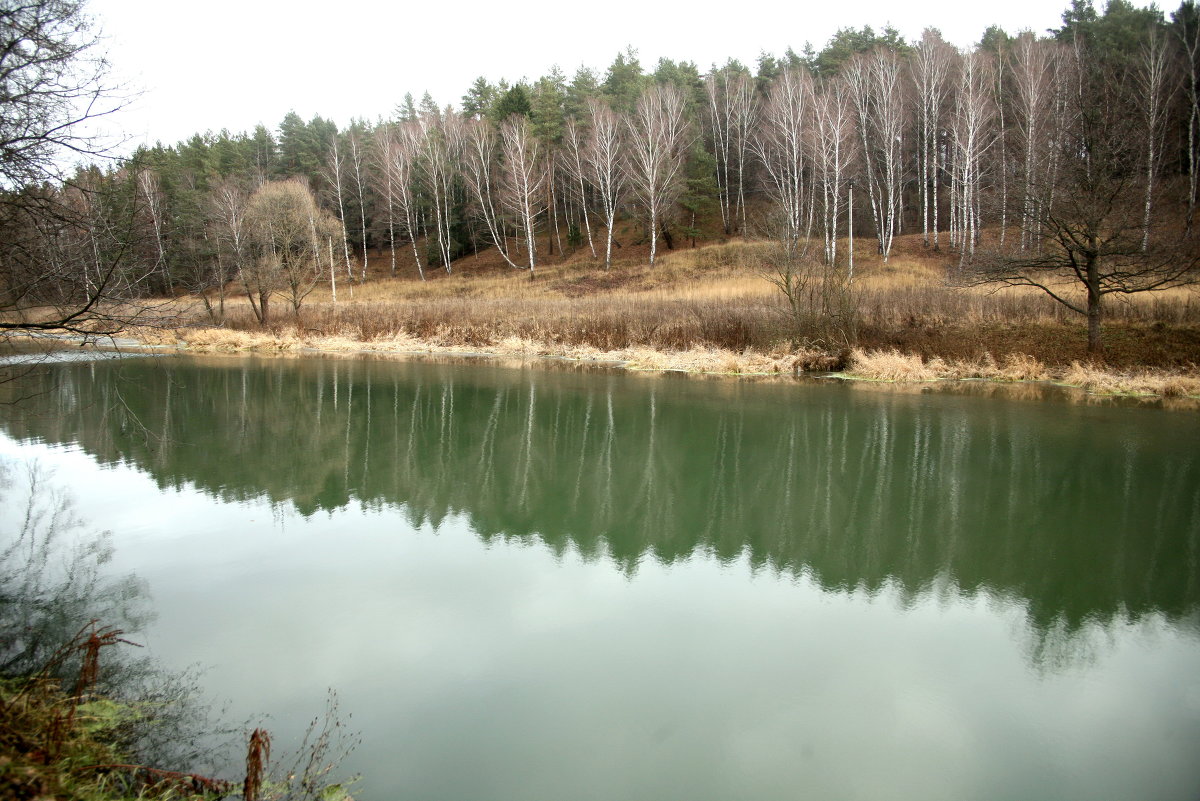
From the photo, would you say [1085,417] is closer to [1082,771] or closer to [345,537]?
[1082,771]

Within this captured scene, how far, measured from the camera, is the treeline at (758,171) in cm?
1714

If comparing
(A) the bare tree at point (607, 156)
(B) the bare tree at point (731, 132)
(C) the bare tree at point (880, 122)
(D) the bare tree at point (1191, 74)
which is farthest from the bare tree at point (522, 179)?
(D) the bare tree at point (1191, 74)

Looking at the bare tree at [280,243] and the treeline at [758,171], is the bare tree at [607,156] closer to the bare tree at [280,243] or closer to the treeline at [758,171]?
the treeline at [758,171]

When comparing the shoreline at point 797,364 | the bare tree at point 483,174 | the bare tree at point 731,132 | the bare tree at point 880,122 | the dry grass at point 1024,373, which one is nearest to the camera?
the dry grass at point 1024,373

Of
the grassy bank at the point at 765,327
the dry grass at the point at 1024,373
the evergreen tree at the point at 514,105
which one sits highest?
the evergreen tree at the point at 514,105

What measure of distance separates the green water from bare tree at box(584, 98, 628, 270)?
2636cm

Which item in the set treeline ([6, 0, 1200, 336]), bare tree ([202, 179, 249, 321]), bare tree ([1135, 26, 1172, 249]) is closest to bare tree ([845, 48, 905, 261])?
treeline ([6, 0, 1200, 336])

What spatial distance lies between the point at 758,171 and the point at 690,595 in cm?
4092

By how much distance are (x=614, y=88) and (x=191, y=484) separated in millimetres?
50274

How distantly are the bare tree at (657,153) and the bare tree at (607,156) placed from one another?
0.86 m

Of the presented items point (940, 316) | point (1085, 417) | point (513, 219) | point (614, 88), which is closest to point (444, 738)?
point (1085, 417)

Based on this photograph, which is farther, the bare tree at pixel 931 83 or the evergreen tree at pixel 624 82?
the evergreen tree at pixel 624 82

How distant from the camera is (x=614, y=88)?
2096 inches

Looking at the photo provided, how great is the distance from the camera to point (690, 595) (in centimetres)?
622
